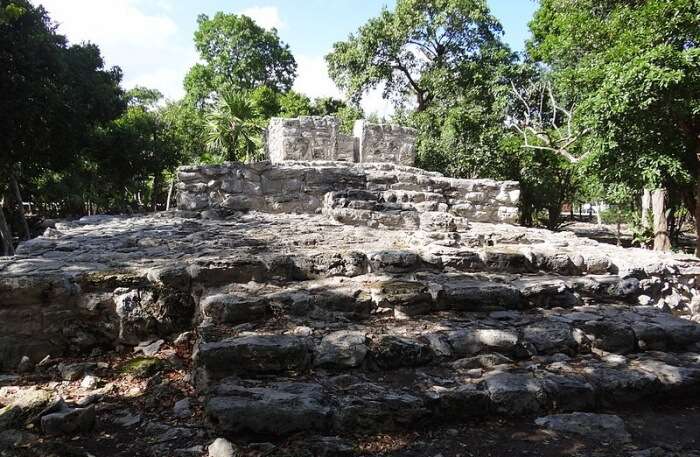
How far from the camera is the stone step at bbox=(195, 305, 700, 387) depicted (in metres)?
2.52

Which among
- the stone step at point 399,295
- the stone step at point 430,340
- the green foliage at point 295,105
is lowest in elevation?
the stone step at point 430,340

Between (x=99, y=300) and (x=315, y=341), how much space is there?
168 cm

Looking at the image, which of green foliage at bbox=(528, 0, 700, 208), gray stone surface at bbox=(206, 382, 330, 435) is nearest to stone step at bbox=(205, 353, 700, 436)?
gray stone surface at bbox=(206, 382, 330, 435)

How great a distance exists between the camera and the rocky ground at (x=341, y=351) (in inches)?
84.7

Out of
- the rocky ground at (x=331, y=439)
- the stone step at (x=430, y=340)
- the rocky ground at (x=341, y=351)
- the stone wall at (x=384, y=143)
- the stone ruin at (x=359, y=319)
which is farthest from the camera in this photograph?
the stone wall at (x=384, y=143)

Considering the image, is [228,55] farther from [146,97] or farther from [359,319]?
[359,319]

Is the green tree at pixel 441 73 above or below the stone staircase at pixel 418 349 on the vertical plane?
above

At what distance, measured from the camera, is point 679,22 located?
19.2 feet

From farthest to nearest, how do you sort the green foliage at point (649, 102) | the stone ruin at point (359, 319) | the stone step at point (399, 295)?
the green foliage at point (649, 102) → the stone step at point (399, 295) → the stone ruin at point (359, 319)

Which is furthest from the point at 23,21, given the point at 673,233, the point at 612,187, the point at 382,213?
the point at 673,233

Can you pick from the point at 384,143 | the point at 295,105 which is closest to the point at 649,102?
the point at 384,143

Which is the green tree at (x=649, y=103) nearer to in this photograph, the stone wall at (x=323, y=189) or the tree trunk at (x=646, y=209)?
the stone wall at (x=323, y=189)

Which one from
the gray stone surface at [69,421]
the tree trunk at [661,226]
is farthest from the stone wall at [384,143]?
the gray stone surface at [69,421]

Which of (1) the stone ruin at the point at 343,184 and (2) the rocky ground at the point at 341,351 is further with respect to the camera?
(1) the stone ruin at the point at 343,184
